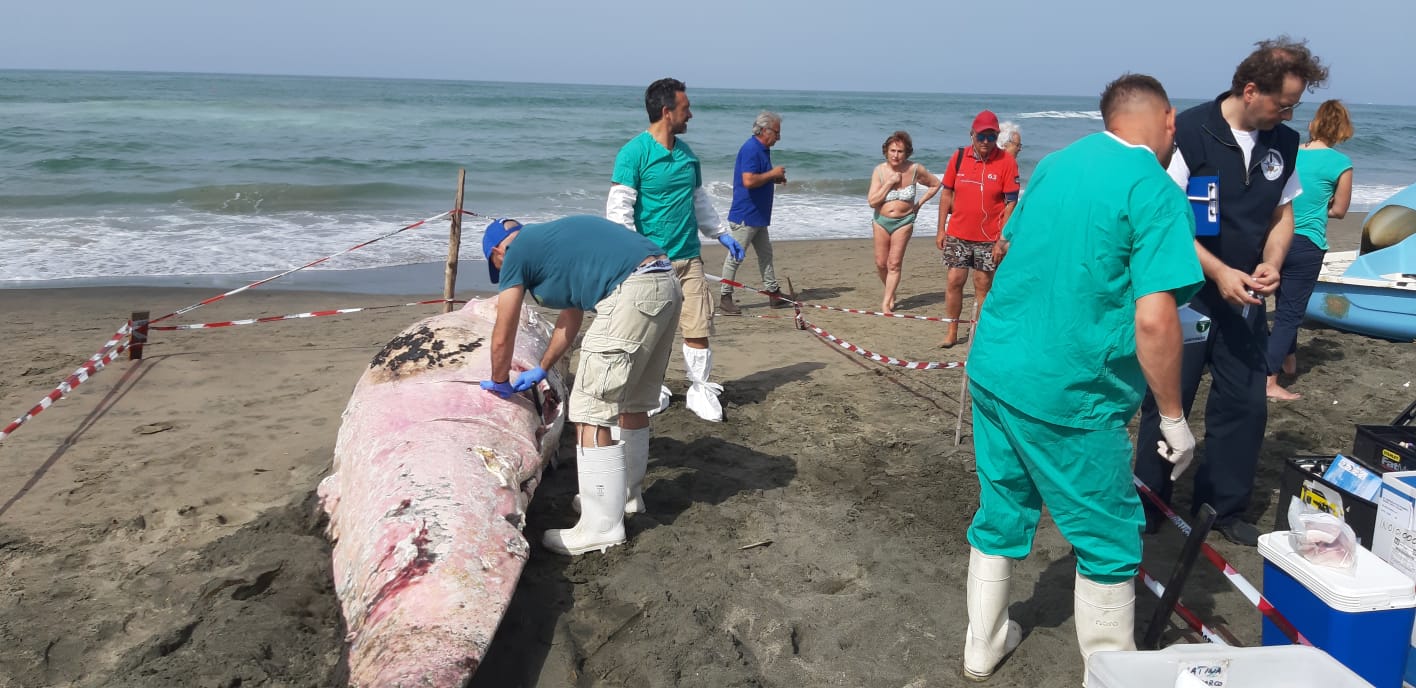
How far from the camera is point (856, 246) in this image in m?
13.8

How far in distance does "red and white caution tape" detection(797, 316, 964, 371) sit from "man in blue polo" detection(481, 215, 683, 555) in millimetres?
2492

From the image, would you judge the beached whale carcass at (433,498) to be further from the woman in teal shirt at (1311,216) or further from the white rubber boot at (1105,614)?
the woman in teal shirt at (1311,216)

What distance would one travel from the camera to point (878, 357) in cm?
660

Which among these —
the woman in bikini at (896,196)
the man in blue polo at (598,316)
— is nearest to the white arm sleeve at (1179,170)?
the man in blue polo at (598,316)

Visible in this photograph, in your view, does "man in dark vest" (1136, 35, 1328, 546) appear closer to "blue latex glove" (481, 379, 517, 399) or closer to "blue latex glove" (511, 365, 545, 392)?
"blue latex glove" (511, 365, 545, 392)

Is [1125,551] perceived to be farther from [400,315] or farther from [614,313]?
[400,315]

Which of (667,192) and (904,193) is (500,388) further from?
(904,193)

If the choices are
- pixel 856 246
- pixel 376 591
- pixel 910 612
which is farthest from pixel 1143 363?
pixel 856 246

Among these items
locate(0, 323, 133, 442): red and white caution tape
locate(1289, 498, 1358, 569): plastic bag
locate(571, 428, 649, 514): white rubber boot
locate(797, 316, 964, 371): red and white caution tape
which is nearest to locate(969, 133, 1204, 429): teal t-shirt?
locate(1289, 498, 1358, 569): plastic bag

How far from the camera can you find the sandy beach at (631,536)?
3387 mm

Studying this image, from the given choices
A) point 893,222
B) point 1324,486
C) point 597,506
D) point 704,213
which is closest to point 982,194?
point 893,222

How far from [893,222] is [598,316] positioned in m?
5.14

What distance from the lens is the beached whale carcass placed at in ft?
9.91

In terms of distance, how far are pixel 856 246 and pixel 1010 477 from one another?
36.0ft
